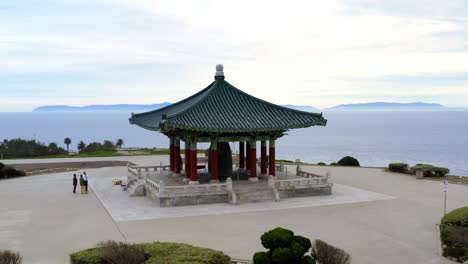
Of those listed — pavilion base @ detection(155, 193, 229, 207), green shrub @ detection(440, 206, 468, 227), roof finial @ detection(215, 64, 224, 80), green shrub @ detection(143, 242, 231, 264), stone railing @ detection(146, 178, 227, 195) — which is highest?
roof finial @ detection(215, 64, 224, 80)

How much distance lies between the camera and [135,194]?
95.8ft

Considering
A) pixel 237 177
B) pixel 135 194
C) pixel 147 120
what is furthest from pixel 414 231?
pixel 147 120

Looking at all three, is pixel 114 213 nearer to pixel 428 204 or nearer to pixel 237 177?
pixel 237 177

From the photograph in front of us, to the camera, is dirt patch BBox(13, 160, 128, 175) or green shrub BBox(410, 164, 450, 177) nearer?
green shrub BBox(410, 164, 450, 177)

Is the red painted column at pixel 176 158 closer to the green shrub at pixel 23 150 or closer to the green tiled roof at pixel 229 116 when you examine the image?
the green tiled roof at pixel 229 116

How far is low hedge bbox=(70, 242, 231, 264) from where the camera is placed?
13203 millimetres

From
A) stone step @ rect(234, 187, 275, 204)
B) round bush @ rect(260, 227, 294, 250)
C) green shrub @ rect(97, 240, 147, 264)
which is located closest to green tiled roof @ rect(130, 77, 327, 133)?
stone step @ rect(234, 187, 275, 204)

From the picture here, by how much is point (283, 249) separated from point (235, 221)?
8.98 m

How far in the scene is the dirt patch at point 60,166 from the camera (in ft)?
141

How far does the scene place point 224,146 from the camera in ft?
101

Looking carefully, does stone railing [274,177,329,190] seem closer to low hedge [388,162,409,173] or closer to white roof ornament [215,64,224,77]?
white roof ornament [215,64,224,77]

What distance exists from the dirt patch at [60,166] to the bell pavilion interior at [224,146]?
13588mm

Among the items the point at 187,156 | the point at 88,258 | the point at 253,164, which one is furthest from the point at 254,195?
the point at 88,258

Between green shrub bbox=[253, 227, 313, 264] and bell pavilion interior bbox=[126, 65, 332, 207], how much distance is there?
12.3 meters
